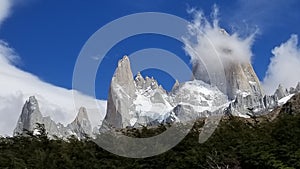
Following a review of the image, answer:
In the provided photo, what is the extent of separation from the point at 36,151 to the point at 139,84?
570 ft

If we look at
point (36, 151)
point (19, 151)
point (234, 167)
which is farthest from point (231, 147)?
point (19, 151)

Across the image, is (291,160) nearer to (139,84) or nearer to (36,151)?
(36,151)

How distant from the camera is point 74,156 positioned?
15.9 m

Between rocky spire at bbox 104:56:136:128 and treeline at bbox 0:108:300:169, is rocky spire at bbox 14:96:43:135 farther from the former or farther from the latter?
treeline at bbox 0:108:300:169

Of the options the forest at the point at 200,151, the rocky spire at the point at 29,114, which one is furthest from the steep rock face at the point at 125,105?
the rocky spire at the point at 29,114

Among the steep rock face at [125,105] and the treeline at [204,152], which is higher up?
the steep rock face at [125,105]

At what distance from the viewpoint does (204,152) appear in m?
14.2

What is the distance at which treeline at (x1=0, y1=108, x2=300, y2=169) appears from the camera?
13.1 meters

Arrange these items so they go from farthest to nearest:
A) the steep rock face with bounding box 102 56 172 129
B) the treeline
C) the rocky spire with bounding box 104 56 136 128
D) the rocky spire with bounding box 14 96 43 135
A: the rocky spire with bounding box 14 96 43 135
the steep rock face with bounding box 102 56 172 129
the rocky spire with bounding box 104 56 136 128
the treeline

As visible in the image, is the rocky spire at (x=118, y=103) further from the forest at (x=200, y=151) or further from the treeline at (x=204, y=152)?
the treeline at (x=204, y=152)

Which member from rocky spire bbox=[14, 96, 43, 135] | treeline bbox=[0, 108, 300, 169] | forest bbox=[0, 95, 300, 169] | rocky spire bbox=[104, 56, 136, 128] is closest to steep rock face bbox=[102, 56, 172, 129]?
rocky spire bbox=[104, 56, 136, 128]

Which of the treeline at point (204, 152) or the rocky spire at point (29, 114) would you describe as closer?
the treeline at point (204, 152)

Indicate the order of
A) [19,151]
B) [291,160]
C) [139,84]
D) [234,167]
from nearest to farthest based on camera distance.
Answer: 1. [291,160]
2. [234,167]
3. [19,151]
4. [139,84]

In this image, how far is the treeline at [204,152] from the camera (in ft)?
43.1
